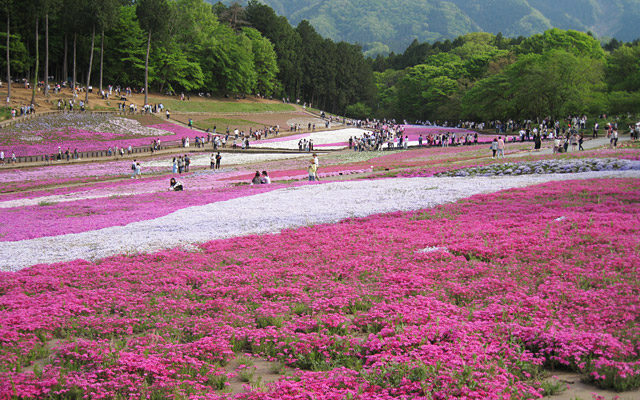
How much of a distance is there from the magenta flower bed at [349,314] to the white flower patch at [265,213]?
2.07 metres

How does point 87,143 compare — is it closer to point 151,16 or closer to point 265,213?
point 151,16

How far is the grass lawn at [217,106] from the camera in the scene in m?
98.9

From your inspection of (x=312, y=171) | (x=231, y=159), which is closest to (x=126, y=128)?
(x=231, y=159)

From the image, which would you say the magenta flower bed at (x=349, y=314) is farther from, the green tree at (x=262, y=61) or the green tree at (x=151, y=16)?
the green tree at (x=262, y=61)

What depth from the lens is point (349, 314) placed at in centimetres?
1105

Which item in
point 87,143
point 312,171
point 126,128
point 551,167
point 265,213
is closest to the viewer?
point 265,213

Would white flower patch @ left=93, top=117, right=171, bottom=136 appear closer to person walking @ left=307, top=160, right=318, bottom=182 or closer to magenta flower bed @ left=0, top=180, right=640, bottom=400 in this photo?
person walking @ left=307, top=160, right=318, bottom=182

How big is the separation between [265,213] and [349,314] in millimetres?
12817

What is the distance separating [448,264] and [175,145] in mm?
60843

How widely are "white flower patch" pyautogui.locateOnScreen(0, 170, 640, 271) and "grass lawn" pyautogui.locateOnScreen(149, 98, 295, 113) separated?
2863 inches

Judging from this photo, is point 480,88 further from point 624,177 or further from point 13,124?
point 624,177

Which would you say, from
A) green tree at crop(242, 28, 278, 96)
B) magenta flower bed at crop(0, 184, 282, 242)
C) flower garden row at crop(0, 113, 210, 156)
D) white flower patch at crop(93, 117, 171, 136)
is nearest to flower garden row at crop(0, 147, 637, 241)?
magenta flower bed at crop(0, 184, 282, 242)

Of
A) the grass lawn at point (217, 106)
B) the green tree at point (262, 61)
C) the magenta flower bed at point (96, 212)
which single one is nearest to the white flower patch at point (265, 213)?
the magenta flower bed at point (96, 212)

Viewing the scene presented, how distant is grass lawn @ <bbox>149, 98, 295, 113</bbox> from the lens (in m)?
98.9
